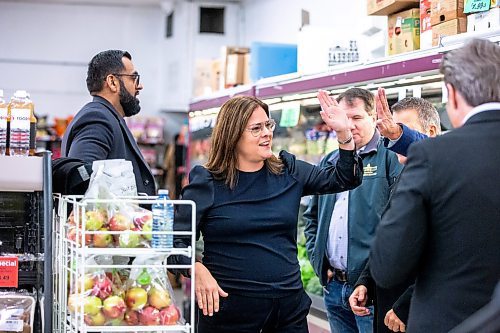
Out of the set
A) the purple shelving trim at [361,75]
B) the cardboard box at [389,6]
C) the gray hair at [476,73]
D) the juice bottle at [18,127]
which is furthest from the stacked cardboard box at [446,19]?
the juice bottle at [18,127]

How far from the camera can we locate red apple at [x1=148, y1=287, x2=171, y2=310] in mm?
2430

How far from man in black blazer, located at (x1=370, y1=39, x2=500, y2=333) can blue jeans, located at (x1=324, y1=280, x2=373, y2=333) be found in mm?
1633

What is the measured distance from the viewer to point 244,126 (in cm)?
322

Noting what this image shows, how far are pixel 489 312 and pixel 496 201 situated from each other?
748 millimetres

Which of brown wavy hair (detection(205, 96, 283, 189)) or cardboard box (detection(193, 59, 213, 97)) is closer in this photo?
brown wavy hair (detection(205, 96, 283, 189))

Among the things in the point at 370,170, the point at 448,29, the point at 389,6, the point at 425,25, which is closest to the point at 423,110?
the point at 370,170

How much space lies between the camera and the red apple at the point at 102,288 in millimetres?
2395

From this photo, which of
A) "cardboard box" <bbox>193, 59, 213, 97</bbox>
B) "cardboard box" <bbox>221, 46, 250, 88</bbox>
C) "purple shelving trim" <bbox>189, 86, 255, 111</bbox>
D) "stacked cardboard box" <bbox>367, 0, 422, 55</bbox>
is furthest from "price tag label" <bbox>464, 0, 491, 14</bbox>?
"cardboard box" <bbox>193, 59, 213, 97</bbox>

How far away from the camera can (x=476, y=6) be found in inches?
152

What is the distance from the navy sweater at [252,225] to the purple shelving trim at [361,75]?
0.91m

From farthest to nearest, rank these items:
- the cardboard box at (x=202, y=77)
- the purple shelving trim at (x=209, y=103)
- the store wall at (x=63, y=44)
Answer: the store wall at (x=63, y=44) < the cardboard box at (x=202, y=77) < the purple shelving trim at (x=209, y=103)

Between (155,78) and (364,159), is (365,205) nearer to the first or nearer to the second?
(364,159)

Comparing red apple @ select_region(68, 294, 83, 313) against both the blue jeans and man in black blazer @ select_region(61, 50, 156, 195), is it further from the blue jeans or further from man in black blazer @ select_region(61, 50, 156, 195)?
the blue jeans

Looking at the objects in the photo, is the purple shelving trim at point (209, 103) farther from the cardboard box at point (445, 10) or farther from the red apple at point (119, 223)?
the red apple at point (119, 223)
